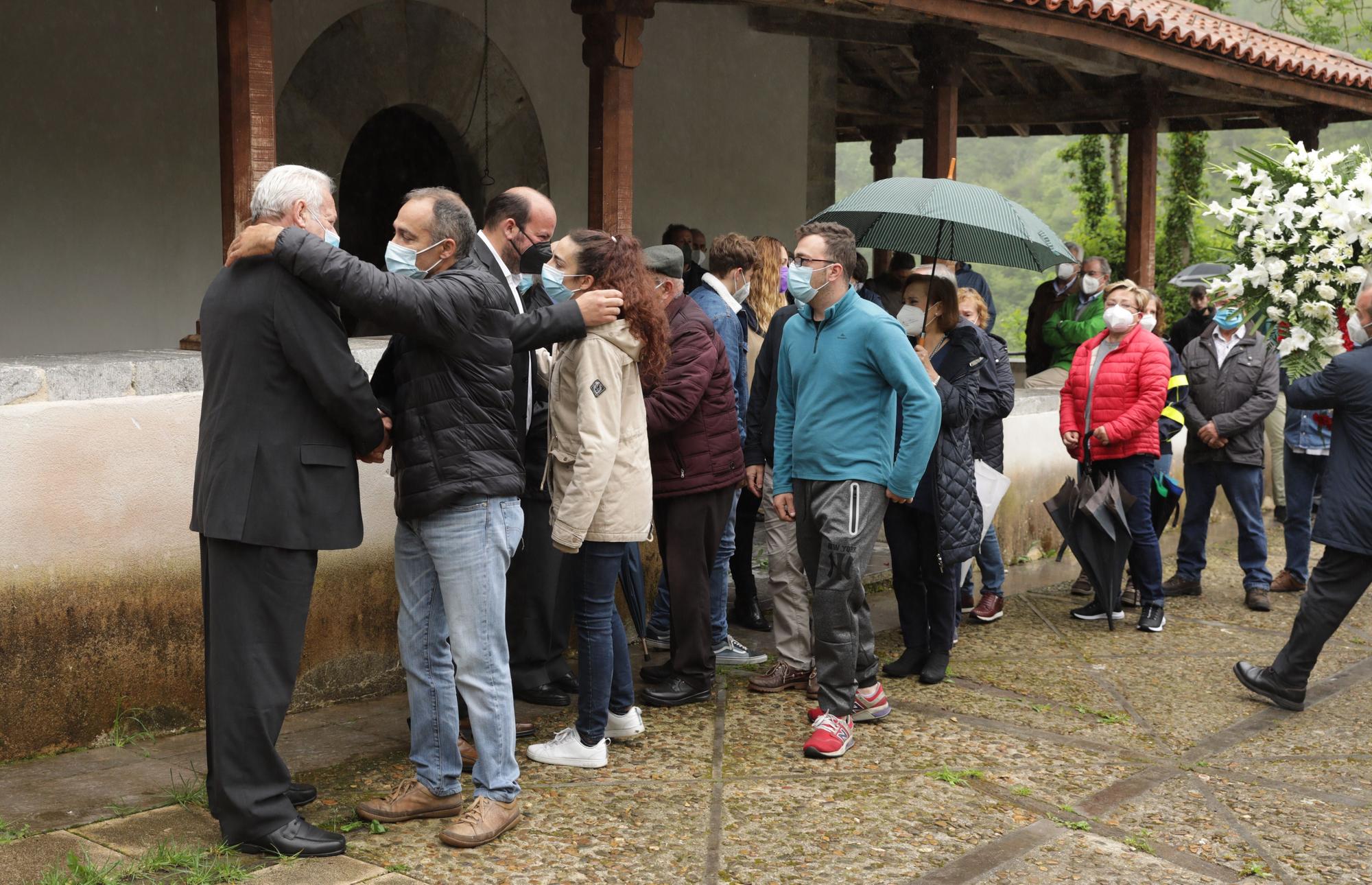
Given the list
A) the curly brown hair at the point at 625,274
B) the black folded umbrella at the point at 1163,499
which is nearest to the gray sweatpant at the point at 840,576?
the curly brown hair at the point at 625,274

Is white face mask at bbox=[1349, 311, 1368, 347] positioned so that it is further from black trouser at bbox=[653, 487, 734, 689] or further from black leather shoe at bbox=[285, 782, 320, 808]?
black leather shoe at bbox=[285, 782, 320, 808]

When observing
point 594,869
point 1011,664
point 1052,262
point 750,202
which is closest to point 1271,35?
point 750,202

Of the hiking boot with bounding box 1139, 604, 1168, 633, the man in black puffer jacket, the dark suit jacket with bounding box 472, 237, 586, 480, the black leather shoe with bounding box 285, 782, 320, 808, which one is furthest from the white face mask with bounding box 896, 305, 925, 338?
the black leather shoe with bounding box 285, 782, 320, 808

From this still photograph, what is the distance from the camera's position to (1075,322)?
27.7 feet

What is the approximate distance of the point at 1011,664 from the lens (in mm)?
6113

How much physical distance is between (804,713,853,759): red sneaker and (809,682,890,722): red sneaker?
0.31 meters

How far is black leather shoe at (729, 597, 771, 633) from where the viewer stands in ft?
21.5

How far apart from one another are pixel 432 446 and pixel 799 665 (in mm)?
2344

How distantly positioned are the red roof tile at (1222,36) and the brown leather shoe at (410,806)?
5772mm

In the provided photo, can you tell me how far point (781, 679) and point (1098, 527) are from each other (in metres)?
2.18

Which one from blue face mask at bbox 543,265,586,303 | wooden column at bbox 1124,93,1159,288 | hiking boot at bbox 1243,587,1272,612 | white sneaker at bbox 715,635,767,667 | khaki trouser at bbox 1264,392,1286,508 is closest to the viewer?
blue face mask at bbox 543,265,586,303

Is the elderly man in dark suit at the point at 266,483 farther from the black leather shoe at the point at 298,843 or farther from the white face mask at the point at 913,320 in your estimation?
the white face mask at the point at 913,320

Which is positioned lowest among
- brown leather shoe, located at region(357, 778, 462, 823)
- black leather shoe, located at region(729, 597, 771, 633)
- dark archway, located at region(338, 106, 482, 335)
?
black leather shoe, located at region(729, 597, 771, 633)

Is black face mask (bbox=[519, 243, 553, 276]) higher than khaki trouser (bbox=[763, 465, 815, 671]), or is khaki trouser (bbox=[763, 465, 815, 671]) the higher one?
black face mask (bbox=[519, 243, 553, 276])
